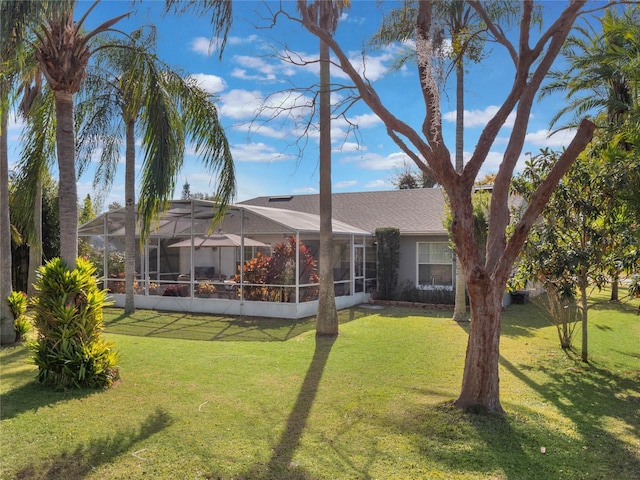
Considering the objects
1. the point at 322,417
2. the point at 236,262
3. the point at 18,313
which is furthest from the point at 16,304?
the point at 236,262

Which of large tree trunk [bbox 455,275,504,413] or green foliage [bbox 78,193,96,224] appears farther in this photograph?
green foliage [bbox 78,193,96,224]

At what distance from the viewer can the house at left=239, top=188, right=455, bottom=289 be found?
17719mm

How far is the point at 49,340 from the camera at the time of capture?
267 inches

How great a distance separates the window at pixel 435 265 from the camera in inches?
693

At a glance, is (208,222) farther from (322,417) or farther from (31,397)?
(322,417)

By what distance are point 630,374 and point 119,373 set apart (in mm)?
8486

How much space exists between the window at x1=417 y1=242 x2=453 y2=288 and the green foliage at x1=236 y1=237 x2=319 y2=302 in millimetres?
5088

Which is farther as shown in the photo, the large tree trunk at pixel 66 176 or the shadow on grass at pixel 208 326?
the shadow on grass at pixel 208 326

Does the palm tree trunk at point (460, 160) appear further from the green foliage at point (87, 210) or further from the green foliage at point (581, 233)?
the green foliage at point (87, 210)

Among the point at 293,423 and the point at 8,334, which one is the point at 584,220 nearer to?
the point at 293,423

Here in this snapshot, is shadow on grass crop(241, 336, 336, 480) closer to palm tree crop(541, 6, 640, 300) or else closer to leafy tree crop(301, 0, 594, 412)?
leafy tree crop(301, 0, 594, 412)

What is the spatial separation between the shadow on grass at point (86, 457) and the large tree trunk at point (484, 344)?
3687 mm

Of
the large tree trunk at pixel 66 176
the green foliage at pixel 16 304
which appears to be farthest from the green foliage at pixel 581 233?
the green foliage at pixel 16 304

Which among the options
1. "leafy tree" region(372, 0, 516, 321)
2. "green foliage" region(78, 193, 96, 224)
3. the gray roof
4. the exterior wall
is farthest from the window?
"green foliage" region(78, 193, 96, 224)
